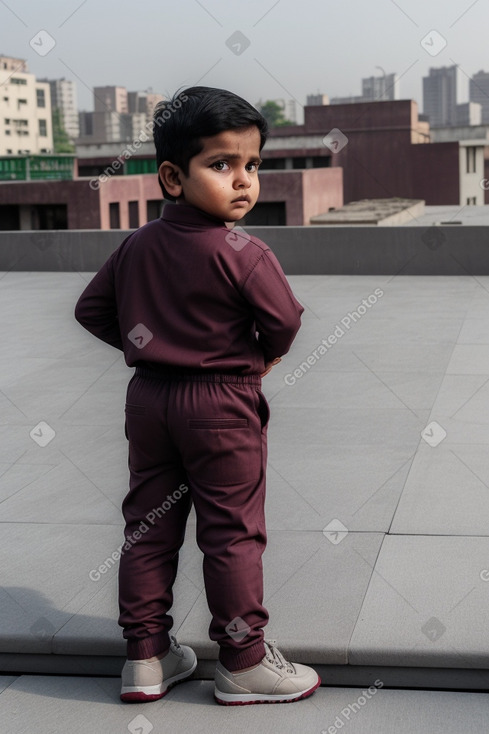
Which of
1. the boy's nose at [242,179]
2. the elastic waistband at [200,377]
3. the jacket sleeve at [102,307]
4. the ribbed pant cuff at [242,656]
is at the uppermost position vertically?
the boy's nose at [242,179]

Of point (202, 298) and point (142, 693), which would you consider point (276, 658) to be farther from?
point (202, 298)

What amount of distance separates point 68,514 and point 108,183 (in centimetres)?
3177

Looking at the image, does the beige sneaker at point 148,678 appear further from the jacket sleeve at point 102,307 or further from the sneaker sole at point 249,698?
the jacket sleeve at point 102,307

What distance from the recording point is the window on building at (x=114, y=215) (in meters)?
35.4

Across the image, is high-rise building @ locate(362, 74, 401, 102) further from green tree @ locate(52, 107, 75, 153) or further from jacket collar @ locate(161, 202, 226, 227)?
green tree @ locate(52, 107, 75, 153)

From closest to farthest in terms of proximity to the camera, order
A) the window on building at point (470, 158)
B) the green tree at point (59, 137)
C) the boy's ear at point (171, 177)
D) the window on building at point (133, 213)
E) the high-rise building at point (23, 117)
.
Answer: the boy's ear at point (171, 177)
the window on building at point (133, 213)
the window on building at point (470, 158)
the high-rise building at point (23, 117)
the green tree at point (59, 137)

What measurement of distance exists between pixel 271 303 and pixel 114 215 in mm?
33913

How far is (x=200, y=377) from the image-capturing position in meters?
2.61

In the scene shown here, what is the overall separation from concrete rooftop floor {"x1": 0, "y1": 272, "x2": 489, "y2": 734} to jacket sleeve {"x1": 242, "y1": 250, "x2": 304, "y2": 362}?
97 cm

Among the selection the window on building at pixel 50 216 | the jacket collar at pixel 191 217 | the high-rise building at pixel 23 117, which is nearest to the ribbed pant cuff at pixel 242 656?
the jacket collar at pixel 191 217

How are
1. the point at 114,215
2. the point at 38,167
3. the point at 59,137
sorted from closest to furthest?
1. the point at 114,215
2. the point at 38,167
3. the point at 59,137

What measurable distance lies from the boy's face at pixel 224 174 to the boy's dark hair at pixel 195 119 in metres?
0.02

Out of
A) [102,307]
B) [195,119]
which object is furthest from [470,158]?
[195,119]

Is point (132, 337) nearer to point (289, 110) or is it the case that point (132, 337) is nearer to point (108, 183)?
point (108, 183)
